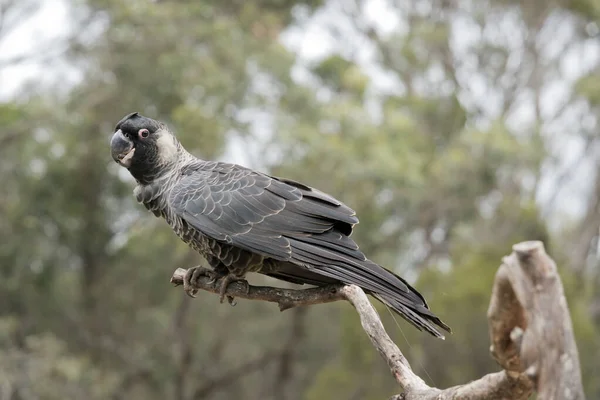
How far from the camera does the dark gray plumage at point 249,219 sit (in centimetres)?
316

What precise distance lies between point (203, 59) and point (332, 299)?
7933mm

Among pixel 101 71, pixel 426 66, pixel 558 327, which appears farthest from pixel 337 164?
pixel 558 327

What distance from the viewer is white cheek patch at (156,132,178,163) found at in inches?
151

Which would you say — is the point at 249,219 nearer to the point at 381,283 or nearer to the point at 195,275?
the point at 195,275

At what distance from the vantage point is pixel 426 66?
50.8 ft

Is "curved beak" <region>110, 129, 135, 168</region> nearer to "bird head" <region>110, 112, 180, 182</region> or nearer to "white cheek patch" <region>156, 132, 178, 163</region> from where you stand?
"bird head" <region>110, 112, 180, 182</region>

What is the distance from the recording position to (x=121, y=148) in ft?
12.2

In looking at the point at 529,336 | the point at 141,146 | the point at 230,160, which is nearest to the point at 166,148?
the point at 141,146

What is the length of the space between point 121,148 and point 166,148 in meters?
0.23

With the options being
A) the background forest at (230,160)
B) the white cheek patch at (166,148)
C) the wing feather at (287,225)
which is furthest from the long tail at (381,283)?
the background forest at (230,160)

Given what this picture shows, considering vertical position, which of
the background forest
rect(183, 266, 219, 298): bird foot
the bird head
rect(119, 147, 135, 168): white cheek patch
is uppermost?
the background forest

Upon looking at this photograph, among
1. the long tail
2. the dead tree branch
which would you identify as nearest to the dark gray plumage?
the long tail

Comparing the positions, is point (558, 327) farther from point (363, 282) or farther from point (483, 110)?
point (483, 110)

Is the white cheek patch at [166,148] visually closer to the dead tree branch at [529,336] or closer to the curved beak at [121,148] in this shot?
the curved beak at [121,148]
